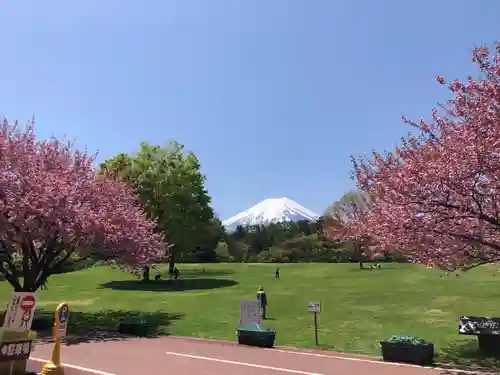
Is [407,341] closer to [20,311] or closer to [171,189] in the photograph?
[20,311]

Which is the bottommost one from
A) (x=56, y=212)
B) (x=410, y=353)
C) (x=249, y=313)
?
(x=410, y=353)

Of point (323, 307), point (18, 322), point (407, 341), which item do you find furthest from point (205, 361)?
point (323, 307)

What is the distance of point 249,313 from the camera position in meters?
17.0

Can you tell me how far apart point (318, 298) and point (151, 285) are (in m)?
19.0

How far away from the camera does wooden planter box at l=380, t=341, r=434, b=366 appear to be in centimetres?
1293

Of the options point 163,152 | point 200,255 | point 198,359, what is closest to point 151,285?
point 163,152

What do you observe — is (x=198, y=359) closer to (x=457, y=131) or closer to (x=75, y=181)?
(x=457, y=131)

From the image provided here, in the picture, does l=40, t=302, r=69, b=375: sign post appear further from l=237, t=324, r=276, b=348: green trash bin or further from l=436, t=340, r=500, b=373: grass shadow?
l=436, t=340, r=500, b=373: grass shadow

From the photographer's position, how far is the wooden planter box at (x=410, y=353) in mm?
12930

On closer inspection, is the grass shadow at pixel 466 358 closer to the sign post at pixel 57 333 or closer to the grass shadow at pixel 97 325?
the sign post at pixel 57 333

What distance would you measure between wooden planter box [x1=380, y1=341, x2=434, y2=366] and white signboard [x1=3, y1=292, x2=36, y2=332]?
9030 mm

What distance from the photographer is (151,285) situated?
149 feet

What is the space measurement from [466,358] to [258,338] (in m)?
6.15

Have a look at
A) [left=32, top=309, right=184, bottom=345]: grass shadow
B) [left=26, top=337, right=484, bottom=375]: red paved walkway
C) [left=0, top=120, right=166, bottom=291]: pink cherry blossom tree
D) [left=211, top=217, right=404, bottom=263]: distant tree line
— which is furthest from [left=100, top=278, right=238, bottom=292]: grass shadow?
[left=211, top=217, right=404, bottom=263]: distant tree line
